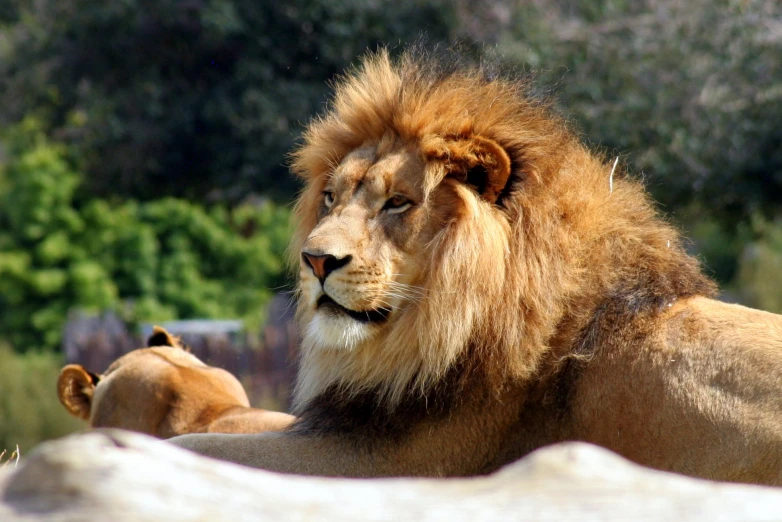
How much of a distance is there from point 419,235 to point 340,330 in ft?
1.40

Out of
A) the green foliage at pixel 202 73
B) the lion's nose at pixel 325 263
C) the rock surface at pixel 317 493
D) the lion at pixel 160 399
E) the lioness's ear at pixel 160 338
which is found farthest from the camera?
the green foliage at pixel 202 73

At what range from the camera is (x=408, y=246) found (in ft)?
12.3

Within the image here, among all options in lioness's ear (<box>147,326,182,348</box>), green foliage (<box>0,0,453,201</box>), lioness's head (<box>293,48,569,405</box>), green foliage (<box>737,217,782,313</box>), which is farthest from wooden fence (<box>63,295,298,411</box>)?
green foliage (<box>737,217,782,313</box>)

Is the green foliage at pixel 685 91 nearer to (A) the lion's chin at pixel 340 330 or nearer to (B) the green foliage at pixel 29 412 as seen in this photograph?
(B) the green foliage at pixel 29 412

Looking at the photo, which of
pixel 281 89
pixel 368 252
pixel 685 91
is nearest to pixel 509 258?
pixel 368 252

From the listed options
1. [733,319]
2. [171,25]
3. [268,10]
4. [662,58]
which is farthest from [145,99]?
[733,319]

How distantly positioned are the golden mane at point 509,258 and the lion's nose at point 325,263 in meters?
0.30

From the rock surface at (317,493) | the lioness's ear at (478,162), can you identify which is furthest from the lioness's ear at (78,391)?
the rock surface at (317,493)

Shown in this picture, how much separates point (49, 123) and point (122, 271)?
5.98m

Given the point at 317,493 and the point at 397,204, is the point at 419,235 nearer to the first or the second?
the point at 397,204

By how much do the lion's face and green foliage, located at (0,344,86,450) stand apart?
922 cm

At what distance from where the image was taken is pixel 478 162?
12.5ft

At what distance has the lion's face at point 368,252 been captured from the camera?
3611 mm

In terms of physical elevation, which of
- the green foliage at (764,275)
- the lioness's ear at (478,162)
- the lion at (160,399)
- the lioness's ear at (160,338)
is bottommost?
the lion at (160,399)
